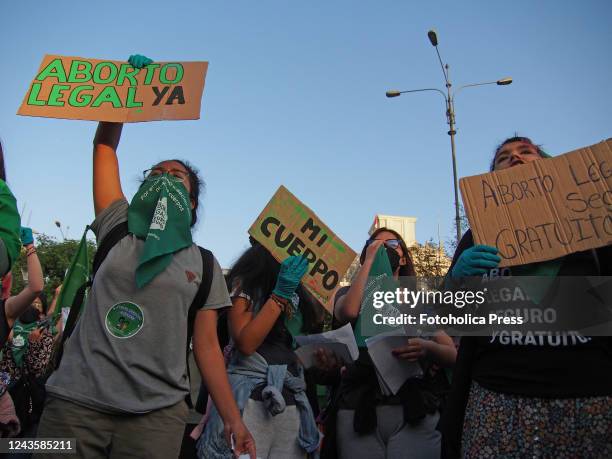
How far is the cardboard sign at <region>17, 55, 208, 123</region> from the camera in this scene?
2.76 meters

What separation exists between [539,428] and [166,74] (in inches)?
101

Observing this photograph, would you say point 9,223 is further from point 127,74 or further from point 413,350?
point 413,350

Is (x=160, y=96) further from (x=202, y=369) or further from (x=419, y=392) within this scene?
(x=419, y=392)

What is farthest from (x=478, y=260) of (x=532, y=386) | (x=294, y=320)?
(x=294, y=320)

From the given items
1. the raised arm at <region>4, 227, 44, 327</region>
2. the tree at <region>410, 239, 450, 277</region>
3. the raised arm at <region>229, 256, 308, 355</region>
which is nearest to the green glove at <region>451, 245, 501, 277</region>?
the raised arm at <region>229, 256, 308, 355</region>

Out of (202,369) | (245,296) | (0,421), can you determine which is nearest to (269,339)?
(245,296)

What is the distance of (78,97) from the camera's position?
9.27 feet

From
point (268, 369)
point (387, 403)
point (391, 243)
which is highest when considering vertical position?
point (391, 243)

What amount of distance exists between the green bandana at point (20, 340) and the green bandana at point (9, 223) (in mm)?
2927

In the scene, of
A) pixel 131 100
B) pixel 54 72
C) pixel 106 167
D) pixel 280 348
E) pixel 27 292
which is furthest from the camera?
pixel 27 292

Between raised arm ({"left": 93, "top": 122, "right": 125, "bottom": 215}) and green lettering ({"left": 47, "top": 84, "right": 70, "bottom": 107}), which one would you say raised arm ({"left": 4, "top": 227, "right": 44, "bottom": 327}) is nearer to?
green lettering ({"left": 47, "top": 84, "right": 70, "bottom": 107})

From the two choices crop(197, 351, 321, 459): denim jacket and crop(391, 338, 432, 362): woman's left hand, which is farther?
crop(391, 338, 432, 362): woman's left hand

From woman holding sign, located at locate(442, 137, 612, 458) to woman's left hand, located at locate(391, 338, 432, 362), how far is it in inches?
36.5

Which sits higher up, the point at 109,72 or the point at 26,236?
the point at 109,72
